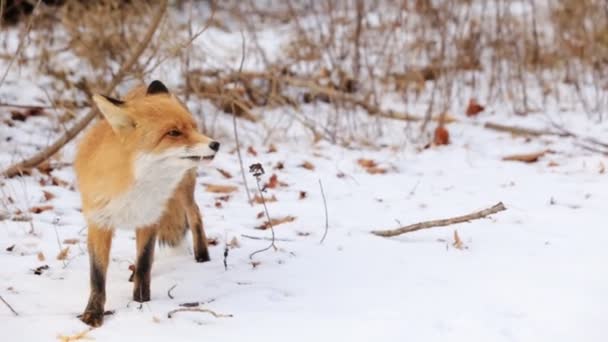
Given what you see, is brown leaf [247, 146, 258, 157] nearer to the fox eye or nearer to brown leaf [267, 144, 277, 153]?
brown leaf [267, 144, 277, 153]

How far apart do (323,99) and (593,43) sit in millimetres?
2916

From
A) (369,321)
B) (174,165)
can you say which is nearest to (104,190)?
(174,165)

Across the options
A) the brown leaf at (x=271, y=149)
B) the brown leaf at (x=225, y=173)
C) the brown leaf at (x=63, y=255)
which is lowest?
the brown leaf at (x=225, y=173)

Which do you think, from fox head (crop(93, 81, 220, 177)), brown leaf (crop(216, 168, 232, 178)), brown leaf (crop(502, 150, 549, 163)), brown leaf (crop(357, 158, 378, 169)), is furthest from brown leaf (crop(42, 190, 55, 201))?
brown leaf (crop(502, 150, 549, 163))

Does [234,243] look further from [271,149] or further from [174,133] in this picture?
[271,149]

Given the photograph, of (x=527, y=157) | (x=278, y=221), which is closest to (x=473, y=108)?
(x=527, y=157)

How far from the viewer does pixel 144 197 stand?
330 cm

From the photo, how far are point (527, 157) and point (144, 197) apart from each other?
383 cm

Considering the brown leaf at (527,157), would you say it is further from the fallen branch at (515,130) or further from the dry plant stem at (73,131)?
the dry plant stem at (73,131)

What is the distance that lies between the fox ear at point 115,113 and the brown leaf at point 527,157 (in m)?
3.91

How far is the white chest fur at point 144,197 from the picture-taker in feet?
10.5

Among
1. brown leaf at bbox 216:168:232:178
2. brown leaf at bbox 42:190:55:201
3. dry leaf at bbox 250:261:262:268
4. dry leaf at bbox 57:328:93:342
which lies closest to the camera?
dry leaf at bbox 57:328:93:342

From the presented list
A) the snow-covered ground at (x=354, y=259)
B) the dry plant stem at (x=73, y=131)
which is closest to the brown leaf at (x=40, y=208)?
the snow-covered ground at (x=354, y=259)

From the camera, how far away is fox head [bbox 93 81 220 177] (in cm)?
312
